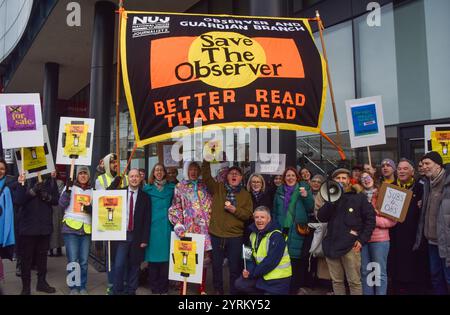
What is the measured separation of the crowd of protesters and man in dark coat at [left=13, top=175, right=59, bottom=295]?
0.04 feet

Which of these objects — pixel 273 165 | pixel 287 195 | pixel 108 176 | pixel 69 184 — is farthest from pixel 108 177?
pixel 287 195

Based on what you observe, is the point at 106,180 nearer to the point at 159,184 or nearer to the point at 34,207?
the point at 159,184

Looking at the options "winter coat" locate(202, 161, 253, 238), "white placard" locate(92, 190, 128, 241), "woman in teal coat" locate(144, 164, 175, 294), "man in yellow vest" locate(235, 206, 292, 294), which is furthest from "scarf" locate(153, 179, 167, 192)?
"man in yellow vest" locate(235, 206, 292, 294)

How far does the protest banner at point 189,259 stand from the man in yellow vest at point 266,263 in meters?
0.49

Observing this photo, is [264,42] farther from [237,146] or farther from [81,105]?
[81,105]

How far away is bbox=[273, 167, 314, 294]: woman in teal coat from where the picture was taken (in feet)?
16.4

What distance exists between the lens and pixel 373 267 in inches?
172

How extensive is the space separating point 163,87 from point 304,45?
5.94 feet

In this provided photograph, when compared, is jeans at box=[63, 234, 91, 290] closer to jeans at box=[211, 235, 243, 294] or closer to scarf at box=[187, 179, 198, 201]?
scarf at box=[187, 179, 198, 201]

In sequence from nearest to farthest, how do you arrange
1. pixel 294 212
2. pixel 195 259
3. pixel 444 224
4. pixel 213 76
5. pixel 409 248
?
pixel 444 224 → pixel 195 259 → pixel 213 76 → pixel 409 248 → pixel 294 212

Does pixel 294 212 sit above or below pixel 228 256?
above

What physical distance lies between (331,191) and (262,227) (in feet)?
3.01

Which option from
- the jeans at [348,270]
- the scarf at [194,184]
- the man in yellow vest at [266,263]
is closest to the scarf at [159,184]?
the scarf at [194,184]

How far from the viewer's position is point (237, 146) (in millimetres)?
8156
